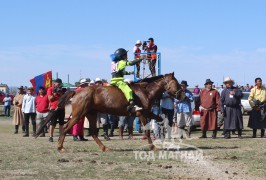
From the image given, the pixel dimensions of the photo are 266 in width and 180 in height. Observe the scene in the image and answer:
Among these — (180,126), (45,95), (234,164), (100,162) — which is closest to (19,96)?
(45,95)

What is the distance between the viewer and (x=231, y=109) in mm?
17750

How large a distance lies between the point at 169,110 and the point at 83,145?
324 cm

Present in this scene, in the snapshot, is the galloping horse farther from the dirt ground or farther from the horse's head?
the dirt ground

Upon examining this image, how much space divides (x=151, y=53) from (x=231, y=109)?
415 centimetres

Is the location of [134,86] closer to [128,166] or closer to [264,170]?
[128,166]

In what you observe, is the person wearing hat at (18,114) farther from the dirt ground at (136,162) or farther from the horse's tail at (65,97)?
the horse's tail at (65,97)

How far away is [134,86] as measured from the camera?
13125 mm

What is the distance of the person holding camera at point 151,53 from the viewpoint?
786 inches

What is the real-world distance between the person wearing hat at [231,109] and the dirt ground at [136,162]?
10.1 ft

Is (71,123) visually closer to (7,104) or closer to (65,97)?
(65,97)

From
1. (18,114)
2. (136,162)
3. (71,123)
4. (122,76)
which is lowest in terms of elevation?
(136,162)

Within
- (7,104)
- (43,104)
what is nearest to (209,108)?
(43,104)

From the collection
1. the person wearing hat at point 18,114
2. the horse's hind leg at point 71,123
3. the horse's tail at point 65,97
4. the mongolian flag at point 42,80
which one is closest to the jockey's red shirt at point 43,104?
the person wearing hat at point 18,114

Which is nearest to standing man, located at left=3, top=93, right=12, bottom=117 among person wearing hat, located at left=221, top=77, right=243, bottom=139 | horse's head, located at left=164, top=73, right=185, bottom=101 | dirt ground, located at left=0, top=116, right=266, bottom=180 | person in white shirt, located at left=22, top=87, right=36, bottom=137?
person in white shirt, located at left=22, top=87, right=36, bottom=137
